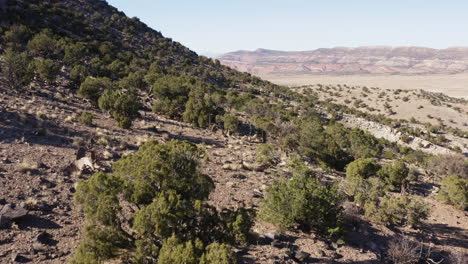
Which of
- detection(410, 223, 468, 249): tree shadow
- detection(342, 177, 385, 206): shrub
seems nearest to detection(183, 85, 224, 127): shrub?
detection(342, 177, 385, 206): shrub

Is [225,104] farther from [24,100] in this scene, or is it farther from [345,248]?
[345,248]

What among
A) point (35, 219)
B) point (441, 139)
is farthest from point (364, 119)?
point (35, 219)

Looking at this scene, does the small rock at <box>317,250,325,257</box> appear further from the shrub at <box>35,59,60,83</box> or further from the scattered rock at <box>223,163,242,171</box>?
the shrub at <box>35,59,60,83</box>

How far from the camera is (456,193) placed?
2017 cm

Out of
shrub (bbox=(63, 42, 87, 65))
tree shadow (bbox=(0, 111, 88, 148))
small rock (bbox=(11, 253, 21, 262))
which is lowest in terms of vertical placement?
small rock (bbox=(11, 253, 21, 262))

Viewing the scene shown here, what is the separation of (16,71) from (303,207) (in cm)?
3012

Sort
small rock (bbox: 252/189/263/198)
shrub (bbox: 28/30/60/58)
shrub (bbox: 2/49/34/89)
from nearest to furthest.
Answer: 1. small rock (bbox: 252/189/263/198)
2. shrub (bbox: 2/49/34/89)
3. shrub (bbox: 28/30/60/58)

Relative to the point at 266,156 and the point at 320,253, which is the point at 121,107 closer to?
the point at 266,156

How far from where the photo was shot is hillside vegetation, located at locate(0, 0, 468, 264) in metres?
9.77

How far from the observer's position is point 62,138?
2134 centimetres

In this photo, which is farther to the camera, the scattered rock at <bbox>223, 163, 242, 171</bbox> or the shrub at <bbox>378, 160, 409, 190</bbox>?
the shrub at <bbox>378, 160, 409, 190</bbox>

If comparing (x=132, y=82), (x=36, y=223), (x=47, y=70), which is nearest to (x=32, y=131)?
(x=36, y=223)

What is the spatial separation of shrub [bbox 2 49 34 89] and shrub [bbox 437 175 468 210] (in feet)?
125

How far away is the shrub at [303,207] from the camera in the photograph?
45.8 ft
